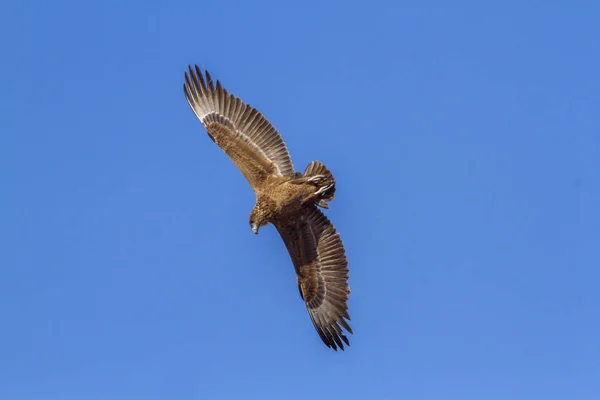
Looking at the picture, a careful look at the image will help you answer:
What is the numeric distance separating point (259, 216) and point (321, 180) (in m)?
1.24

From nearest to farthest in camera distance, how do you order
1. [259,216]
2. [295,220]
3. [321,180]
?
[259,216] < [321,180] < [295,220]

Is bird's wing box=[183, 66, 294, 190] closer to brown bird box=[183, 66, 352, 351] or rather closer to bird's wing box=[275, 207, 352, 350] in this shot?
brown bird box=[183, 66, 352, 351]

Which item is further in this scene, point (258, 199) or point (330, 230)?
point (330, 230)

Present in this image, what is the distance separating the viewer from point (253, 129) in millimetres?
13039

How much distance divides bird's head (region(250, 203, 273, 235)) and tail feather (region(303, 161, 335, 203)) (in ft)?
2.97

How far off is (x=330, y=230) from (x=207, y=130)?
113 inches

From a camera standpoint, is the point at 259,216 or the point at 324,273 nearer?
the point at 259,216

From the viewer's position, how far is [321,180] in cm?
1216

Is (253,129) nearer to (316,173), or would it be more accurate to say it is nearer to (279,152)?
(279,152)

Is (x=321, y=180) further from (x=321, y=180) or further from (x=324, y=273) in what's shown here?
(x=324, y=273)

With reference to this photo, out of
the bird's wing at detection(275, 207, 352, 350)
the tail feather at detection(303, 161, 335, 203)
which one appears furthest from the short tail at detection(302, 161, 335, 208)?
the bird's wing at detection(275, 207, 352, 350)

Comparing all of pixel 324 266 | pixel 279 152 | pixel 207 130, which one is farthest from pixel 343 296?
pixel 207 130

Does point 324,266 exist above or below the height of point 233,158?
below

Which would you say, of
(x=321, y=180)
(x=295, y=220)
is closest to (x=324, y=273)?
(x=295, y=220)
